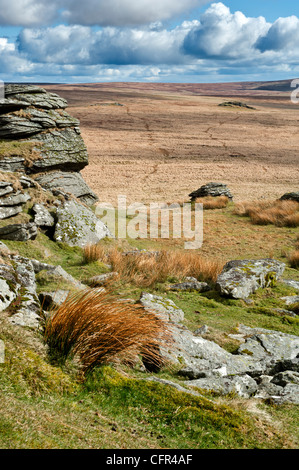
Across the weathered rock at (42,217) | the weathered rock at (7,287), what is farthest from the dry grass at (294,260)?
the weathered rock at (7,287)

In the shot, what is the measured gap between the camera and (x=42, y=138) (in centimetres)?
1459

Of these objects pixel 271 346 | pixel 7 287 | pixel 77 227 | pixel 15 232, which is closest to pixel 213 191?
pixel 77 227

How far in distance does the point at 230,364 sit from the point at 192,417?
1.88 meters

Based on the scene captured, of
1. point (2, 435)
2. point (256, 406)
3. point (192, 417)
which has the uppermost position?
point (2, 435)

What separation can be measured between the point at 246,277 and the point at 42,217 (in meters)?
5.82

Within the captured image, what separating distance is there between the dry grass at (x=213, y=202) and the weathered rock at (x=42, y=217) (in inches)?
456

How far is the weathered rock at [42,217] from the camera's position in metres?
11.0

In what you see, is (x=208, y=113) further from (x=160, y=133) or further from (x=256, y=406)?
(x=256, y=406)

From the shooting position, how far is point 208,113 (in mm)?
77562

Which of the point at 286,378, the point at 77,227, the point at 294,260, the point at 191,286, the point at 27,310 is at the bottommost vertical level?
the point at 294,260

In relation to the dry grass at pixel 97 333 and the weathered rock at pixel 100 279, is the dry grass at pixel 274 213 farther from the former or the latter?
the dry grass at pixel 97 333

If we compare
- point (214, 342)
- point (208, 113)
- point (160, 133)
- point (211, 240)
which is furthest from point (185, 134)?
point (214, 342)

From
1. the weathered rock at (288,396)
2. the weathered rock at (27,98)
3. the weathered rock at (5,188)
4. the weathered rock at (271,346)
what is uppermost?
the weathered rock at (27,98)

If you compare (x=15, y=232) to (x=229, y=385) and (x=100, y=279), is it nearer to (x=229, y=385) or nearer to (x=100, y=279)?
(x=100, y=279)
